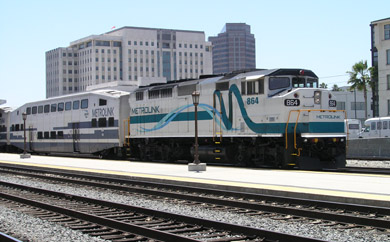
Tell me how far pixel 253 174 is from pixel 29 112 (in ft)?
86.2

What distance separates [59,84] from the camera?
619ft

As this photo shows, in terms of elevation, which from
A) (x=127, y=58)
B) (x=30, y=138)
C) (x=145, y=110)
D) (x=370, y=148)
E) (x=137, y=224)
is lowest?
(x=137, y=224)

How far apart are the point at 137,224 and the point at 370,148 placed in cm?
2569

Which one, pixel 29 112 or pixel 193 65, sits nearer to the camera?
pixel 29 112

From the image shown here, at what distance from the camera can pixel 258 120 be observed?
20.1 m

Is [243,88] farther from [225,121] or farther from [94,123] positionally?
[94,123]

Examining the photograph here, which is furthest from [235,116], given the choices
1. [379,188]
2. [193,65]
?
[193,65]

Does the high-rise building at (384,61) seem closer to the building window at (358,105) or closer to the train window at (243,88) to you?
the building window at (358,105)

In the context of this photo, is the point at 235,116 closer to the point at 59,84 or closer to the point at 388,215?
the point at 388,215

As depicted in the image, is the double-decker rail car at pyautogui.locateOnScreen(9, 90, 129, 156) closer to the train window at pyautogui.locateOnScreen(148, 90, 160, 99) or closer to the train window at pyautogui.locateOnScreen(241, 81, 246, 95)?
the train window at pyautogui.locateOnScreen(148, 90, 160, 99)

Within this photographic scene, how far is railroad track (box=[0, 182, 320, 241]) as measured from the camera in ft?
27.0

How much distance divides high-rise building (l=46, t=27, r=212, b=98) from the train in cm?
14502

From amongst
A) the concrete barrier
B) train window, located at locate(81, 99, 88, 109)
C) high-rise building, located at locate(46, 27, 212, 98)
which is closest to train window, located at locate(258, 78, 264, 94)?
the concrete barrier

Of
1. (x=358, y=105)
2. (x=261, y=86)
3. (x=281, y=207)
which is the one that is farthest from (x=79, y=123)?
(x=358, y=105)
